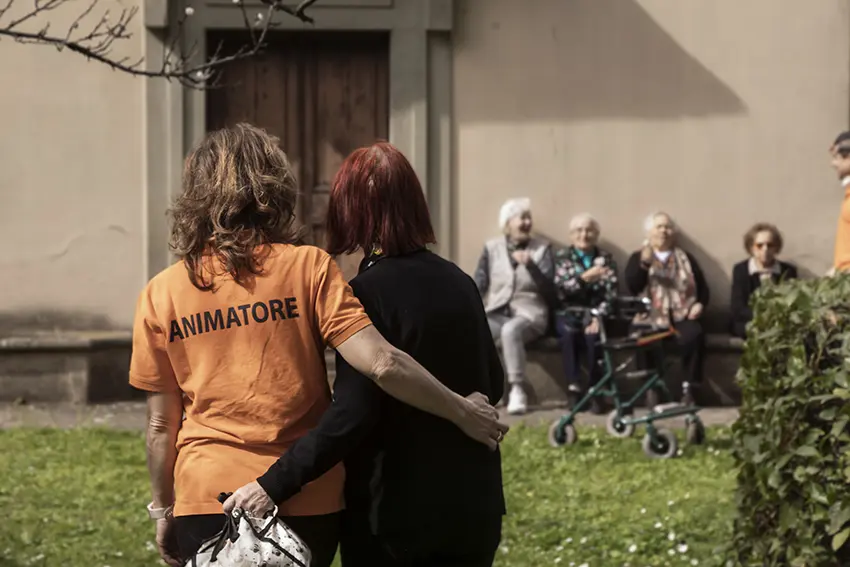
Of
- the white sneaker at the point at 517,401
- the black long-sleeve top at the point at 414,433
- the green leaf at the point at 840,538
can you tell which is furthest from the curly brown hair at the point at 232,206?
the white sneaker at the point at 517,401

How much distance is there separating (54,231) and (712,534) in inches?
247

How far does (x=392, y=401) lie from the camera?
3131mm

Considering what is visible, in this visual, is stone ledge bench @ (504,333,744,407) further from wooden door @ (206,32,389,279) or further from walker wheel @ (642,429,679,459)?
walker wheel @ (642,429,679,459)

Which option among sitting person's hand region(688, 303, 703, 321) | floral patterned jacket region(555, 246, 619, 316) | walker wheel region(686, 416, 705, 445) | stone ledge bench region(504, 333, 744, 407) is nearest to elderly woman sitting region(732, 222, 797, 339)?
stone ledge bench region(504, 333, 744, 407)

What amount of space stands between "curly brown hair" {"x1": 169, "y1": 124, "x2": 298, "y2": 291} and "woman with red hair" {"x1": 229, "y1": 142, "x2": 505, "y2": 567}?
178 millimetres

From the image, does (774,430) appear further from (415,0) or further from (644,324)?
(415,0)

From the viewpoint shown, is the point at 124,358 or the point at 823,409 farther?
the point at 124,358

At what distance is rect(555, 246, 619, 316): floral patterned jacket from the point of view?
10562 mm

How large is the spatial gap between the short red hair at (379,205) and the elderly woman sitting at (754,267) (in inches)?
307

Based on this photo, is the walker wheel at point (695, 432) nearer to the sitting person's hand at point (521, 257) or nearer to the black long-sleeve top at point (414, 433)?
the sitting person's hand at point (521, 257)

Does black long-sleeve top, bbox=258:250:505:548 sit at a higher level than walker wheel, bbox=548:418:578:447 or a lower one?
higher

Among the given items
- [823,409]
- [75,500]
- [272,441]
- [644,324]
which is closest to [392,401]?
[272,441]

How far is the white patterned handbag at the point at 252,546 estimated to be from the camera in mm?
2877

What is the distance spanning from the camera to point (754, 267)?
1073cm
